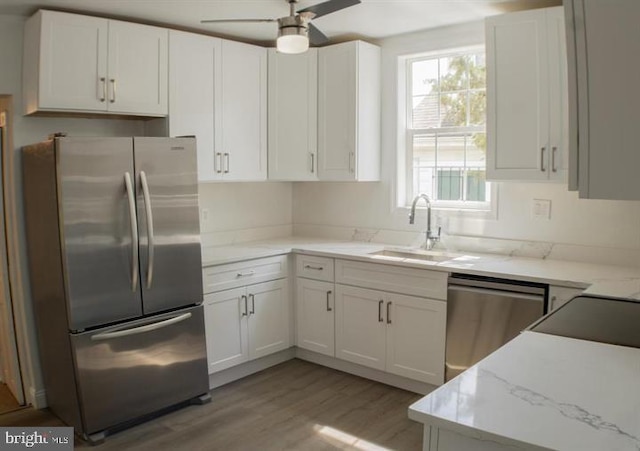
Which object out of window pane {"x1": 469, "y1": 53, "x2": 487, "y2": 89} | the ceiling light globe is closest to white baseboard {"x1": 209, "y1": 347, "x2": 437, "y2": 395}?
window pane {"x1": 469, "y1": 53, "x2": 487, "y2": 89}

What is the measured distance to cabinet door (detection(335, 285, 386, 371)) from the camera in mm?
3594

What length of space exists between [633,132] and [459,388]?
0.66 metres

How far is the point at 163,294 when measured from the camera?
3156 mm

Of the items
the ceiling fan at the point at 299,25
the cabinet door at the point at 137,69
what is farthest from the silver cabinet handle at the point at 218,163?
the ceiling fan at the point at 299,25

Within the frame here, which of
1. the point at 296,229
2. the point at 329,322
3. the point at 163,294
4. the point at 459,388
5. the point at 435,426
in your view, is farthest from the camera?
the point at 296,229

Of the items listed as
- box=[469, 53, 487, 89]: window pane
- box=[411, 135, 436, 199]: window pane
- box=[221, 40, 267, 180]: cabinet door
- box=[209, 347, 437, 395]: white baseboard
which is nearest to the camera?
box=[209, 347, 437, 395]: white baseboard

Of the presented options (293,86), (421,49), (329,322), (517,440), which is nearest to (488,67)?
(421,49)

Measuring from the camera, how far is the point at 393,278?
349 centimetres

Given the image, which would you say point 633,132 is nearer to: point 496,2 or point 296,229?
point 496,2

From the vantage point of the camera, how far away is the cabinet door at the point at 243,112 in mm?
3832

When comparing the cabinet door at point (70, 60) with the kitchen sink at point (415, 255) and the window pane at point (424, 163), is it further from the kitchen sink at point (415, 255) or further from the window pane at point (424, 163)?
the window pane at point (424, 163)

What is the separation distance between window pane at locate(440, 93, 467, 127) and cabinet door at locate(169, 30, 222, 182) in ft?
5.21

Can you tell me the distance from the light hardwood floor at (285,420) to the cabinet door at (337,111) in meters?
1.51

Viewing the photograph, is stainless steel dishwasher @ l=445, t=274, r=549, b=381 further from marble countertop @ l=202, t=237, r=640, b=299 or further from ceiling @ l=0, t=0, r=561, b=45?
ceiling @ l=0, t=0, r=561, b=45
